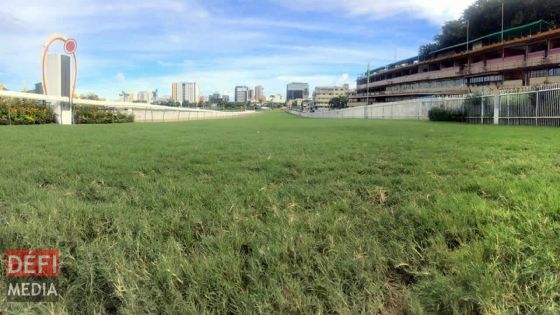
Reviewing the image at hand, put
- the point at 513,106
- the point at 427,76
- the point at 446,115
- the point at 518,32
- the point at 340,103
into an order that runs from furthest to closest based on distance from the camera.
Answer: the point at 340,103, the point at 427,76, the point at 518,32, the point at 446,115, the point at 513,106

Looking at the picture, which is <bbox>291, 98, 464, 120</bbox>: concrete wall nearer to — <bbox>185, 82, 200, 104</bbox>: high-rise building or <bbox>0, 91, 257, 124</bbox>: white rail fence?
<bbox>0, 91, 257, 124</bbox>: white rail fence

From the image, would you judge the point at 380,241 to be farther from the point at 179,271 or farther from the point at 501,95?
the point at 501,95

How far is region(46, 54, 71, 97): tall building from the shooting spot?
4650 centimetres

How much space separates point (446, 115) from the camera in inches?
1235

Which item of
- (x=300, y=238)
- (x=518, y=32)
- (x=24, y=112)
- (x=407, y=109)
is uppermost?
(x=518, y=32)

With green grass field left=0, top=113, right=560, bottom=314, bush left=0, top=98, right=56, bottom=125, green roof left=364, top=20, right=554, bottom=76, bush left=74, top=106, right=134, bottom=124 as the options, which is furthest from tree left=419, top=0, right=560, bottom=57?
green grass field left=0, top=113, right=560, bottom=314

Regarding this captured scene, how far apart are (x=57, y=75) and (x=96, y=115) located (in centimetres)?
1415

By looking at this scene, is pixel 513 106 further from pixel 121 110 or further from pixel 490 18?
pixel 490 18

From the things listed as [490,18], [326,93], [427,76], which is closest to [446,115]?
[427,76]

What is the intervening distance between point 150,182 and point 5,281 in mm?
2691

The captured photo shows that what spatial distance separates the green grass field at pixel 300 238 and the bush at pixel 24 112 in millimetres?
26287

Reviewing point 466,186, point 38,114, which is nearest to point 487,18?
point 38,114

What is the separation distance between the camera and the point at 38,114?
3092cm

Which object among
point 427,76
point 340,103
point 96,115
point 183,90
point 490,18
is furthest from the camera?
point 183,90
